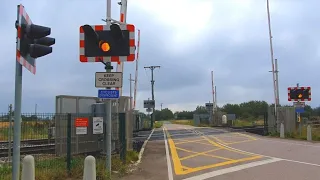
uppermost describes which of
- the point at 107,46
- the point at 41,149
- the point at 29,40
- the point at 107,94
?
the point at 107,46

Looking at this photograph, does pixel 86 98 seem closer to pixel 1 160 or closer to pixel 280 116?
pixel 1 160

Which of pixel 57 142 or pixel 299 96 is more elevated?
pixel 299 96

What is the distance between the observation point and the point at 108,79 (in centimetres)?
955

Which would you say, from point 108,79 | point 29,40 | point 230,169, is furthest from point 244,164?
point 29,40

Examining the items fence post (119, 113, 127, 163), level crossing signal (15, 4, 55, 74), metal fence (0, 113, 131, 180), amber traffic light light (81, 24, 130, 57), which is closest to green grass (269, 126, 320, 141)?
metal fence (0, 113, 131, 180)

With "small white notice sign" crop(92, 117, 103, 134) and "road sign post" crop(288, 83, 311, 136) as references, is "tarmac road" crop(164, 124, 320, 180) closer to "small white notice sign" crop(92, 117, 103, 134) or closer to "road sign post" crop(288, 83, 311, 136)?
"small white notice sign" crop(92, 117, 103, 134)

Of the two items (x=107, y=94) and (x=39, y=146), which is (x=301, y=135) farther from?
(x=107, y=94)

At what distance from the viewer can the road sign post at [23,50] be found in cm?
584

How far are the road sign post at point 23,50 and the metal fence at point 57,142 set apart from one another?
3.73m

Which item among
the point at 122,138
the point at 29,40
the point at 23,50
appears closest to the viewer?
the point at 23,50

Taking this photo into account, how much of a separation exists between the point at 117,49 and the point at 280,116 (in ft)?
68.6

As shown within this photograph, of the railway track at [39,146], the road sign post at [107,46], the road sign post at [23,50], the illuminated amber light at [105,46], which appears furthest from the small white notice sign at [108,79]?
the road sign post at [23,50]

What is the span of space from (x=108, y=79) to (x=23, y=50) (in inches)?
143

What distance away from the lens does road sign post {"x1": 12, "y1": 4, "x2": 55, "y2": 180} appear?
5840 millimetres
